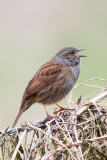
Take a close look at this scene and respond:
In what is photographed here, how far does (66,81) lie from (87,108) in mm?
2124

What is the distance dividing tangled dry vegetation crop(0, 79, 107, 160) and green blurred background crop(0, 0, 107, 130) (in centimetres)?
345

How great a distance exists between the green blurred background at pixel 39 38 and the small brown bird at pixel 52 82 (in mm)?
1378

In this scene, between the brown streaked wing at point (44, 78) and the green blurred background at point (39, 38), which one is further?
the green blurred background at point (39, 38)

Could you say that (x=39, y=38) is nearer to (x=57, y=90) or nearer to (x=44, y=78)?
(x=44, y=78)

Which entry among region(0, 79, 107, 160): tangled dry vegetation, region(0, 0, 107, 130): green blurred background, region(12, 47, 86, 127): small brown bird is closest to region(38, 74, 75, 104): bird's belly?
region(12, 47, 86, 127): small brown bird

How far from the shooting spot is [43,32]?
983cm

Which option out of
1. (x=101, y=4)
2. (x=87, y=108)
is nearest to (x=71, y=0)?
(x=101, y=4)

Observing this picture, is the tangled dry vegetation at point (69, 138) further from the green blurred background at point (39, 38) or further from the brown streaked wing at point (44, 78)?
the green blurred background at point (39, 38)

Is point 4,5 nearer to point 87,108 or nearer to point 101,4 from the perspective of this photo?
point 101,4

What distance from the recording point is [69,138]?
2645mm

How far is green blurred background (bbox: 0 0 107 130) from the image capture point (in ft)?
25.3

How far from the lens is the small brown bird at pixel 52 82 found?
16.7 feet

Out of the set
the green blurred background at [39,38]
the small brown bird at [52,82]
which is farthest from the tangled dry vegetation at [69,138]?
the green blurred background at [39,38]

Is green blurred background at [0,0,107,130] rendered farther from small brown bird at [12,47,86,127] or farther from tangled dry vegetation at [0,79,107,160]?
tangled dry vegetation at [0,79,107,160]
